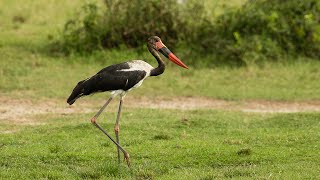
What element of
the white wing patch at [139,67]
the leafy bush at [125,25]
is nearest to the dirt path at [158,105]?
the leafy bush at [125,25]

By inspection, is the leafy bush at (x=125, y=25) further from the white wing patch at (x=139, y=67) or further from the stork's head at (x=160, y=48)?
the white wing patch at (x=139, y=67)

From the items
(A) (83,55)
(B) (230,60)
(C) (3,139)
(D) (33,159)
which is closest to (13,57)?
(A) (83,55)

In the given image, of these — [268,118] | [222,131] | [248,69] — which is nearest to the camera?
[222,131]

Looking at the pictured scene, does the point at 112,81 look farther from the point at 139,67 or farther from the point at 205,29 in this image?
the point at 205,29

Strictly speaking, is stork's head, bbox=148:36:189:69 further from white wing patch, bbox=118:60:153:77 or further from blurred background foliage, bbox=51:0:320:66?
blurred background foliage, bbox=51:0:320:66

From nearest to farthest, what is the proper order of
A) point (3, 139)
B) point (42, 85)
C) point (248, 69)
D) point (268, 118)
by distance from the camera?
point (3, 139), point (268, 118), point (42, 85), point (248, 69)

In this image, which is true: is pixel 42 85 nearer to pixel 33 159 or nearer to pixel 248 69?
pixel 248 69

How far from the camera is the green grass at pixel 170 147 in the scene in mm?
7637

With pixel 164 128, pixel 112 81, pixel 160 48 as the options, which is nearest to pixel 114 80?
pixel 112 81

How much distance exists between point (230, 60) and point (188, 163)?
753 centimetres

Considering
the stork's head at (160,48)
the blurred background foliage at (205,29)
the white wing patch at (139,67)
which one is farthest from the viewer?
the blurred background foliage at (205,29)

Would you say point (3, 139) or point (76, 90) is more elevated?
point (76, 90)

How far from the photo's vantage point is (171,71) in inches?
596

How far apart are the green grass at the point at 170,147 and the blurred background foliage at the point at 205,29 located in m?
4.17
